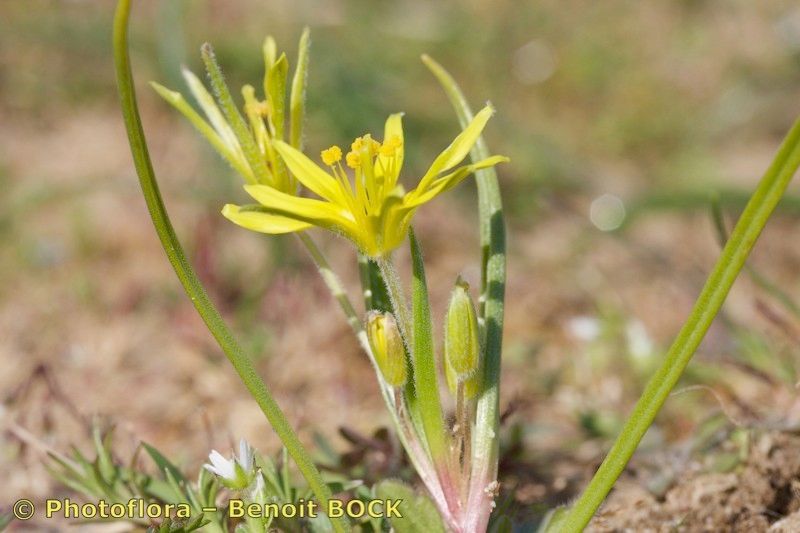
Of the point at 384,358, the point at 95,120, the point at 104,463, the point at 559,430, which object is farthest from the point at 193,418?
the point at 95,120

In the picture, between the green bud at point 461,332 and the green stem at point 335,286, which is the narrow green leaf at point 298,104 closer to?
the green stem at point 335,286

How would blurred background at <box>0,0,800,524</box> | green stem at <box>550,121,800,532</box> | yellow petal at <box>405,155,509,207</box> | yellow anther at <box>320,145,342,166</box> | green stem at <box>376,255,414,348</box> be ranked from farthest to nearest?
blurred background at <box>0,0,800,524</box>, yellow anther at <box>320,145,342,166</box>, green stem at <box>376,255,414,348</box>, yellow petal at <box>405,155,509,207</box>, green stem at <box>550,121,800,532</box>

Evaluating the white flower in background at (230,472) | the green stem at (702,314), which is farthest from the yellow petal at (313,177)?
the green stem at (702,314)

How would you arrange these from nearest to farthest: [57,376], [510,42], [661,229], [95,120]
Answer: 1. [57,376]
2. [661,229]
3. [95,120]
4. [510,42]

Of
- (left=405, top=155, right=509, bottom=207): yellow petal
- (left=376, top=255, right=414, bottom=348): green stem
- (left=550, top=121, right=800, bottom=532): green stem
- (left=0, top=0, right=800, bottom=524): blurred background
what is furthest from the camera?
(left=0, top=0, right=800, bottom=524): blurred background

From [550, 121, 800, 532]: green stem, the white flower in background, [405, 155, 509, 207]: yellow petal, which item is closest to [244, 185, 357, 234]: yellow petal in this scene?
[405, 155, 509, 207]: yellow petal

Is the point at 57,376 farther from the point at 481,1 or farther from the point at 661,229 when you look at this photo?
the point at 481,1

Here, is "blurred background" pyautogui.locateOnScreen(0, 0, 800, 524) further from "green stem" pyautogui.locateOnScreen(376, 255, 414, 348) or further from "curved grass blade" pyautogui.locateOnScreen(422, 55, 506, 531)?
"green stem" pyautogui.locateOnScreen(376, 255, 414, 348)
